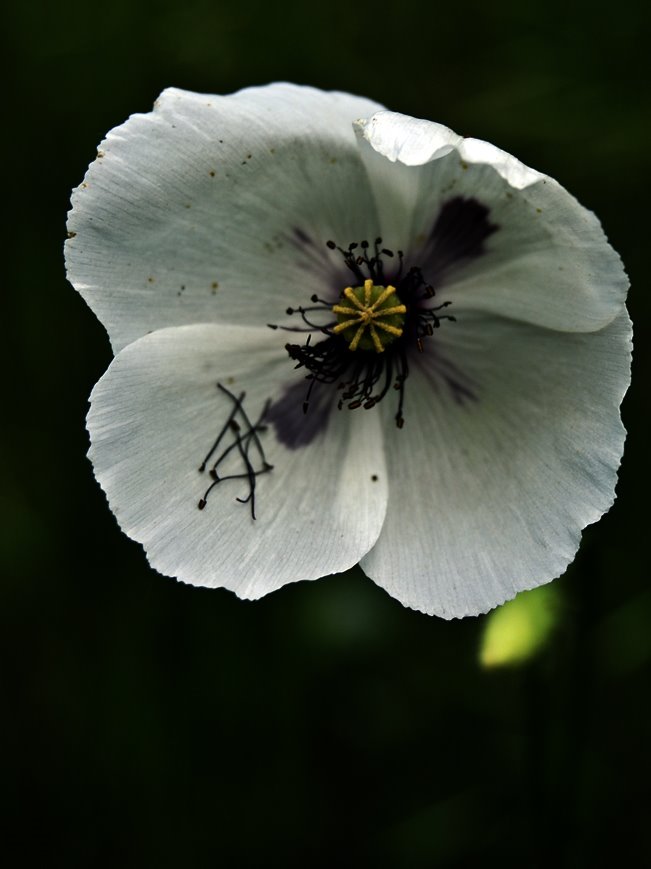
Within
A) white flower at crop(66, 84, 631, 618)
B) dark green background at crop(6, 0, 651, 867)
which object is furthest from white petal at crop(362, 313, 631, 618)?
dark green background at crop(6, 0, 651, 867)

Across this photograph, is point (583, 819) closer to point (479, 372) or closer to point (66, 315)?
point (479, 372)

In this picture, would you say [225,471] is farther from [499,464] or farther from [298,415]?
[499,464]

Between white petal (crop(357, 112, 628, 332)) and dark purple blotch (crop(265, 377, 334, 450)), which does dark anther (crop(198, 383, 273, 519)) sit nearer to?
dark purple blotch (crop(265, 377, 334, 450))

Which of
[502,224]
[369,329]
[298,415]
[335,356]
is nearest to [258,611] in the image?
[298,415]

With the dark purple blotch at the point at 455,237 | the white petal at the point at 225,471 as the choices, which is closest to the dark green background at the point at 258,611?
the white petal at the point at 225,471

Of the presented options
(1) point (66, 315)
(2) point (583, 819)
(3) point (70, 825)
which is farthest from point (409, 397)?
(3) point (70, 825)

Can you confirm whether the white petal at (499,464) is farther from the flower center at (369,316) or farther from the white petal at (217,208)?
the white petal at (217,208)
